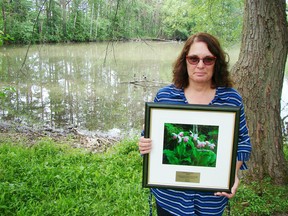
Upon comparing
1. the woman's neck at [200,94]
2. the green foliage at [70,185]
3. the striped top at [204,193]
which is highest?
the woman's neck at [200,94]

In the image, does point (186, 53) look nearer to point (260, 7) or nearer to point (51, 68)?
point (260, 7)

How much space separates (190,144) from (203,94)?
0.30m

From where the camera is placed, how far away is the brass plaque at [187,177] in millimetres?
1466

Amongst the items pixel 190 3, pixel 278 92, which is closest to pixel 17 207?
pixel 278 92

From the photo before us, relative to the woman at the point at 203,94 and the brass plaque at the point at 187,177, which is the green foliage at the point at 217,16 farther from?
the brass plaque at the point at 187,177

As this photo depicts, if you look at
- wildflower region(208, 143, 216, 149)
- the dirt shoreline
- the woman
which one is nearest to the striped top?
the woman

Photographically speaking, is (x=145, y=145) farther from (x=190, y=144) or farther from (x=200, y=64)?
(x=200, y=64)

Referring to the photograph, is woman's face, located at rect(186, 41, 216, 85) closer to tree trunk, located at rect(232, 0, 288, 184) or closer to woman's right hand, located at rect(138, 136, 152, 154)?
woman's right hand, located at rect(138, 136, 152, 154)

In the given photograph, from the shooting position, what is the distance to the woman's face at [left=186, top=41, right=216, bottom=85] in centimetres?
152

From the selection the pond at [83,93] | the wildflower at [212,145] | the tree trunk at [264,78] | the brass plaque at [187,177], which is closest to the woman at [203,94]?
the brass plaque at [187,177]

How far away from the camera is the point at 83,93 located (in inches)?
453

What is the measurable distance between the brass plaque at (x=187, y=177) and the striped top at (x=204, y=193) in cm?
11

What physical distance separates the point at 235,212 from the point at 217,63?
79.2 inches

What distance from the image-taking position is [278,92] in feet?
10.8
